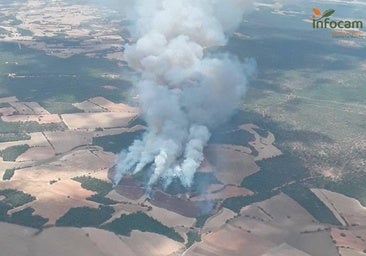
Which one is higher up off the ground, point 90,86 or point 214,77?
point 214,77

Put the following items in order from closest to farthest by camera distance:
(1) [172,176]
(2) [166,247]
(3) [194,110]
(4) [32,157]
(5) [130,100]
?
(2) [166,247], (1) [172,176], (4) [32,157], (3) [194,110], (5) [130,100]

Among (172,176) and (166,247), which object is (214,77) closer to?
(172,176)

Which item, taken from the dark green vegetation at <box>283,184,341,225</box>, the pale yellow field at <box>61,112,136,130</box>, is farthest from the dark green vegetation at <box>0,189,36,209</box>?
the dark green vegetation at <box>283,184,341,225</box>

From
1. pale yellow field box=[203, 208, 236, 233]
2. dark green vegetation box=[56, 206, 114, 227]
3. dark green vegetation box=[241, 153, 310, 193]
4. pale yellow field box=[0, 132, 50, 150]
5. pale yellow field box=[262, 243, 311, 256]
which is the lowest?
dark green vegetation box=[241, 153, 310, 193]

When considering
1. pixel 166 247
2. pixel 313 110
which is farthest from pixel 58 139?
pixel 313 110

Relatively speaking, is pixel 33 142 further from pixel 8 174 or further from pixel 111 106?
pixel 111 106

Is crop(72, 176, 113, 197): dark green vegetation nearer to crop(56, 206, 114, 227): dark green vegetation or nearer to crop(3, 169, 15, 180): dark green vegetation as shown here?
crop(56, 206, 114, 227): dark green vegetation
